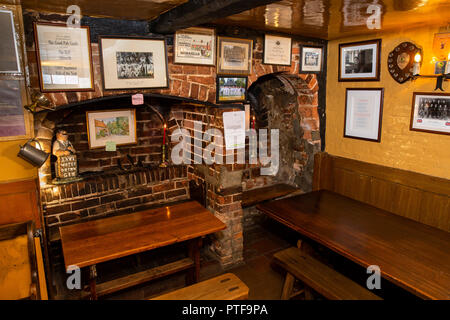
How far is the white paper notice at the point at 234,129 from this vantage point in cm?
338

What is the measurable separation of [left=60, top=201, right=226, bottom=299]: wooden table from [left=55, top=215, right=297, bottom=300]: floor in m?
0.36

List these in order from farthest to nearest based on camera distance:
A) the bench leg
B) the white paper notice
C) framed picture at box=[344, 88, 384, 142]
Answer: framed picture at box=[344, 88, 384, 142], the white paper notice, the bench leg

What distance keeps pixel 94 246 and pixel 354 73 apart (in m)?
3.37

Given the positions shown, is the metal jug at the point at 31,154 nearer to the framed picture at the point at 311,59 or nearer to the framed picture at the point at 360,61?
Answer: the framed picture at the point at 311,59

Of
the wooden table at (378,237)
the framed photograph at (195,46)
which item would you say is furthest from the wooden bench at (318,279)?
the framed photograph at (195,46)

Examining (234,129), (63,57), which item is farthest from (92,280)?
(234,129)

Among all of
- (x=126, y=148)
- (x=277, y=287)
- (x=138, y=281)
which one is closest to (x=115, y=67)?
(x=126, y=148)

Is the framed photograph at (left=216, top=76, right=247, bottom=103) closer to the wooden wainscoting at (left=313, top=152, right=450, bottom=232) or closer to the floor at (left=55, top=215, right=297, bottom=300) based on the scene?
the wooden wainscoting at (left=313, top=152, right=450, bottom=232)

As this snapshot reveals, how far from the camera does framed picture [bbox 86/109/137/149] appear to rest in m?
3.53

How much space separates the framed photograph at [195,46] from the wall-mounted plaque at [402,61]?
6.26 feet

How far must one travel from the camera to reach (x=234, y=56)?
325 centimetres

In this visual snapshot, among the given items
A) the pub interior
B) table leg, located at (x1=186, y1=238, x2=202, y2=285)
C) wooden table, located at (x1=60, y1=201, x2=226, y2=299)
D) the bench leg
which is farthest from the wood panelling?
the bench leg

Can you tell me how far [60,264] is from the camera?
3.44m

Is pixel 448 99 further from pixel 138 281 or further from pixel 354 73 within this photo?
pixel 138 281
